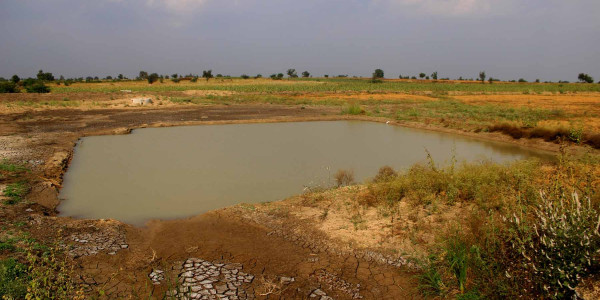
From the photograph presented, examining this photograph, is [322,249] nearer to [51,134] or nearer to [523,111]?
[51,134]

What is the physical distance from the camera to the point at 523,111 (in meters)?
21.3

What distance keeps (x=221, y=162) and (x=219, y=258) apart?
236 inches

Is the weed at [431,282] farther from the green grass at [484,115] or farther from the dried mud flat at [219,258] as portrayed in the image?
the green grass at [484,115]

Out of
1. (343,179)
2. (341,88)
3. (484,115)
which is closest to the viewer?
(343,179)

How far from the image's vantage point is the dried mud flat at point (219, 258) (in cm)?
405

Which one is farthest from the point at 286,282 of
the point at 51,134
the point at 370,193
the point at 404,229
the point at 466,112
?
the point at 466,112

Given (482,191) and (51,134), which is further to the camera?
(51,134)

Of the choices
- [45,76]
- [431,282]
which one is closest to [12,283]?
[431,282]

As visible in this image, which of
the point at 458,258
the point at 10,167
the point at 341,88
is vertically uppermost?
the point at 341,88

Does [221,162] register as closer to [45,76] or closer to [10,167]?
[10,167]

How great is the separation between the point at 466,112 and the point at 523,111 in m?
3.12

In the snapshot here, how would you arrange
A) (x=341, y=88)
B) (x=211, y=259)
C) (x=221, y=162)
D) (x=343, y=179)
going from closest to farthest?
(x=211, y=259), (x=343, y=179), (x=221, y=162), (x=341, y=88)

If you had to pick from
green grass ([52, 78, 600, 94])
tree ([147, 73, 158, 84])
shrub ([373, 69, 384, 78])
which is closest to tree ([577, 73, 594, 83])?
green grass ([52, 78, 600, 94])

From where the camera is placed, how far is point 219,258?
15.8 feet
